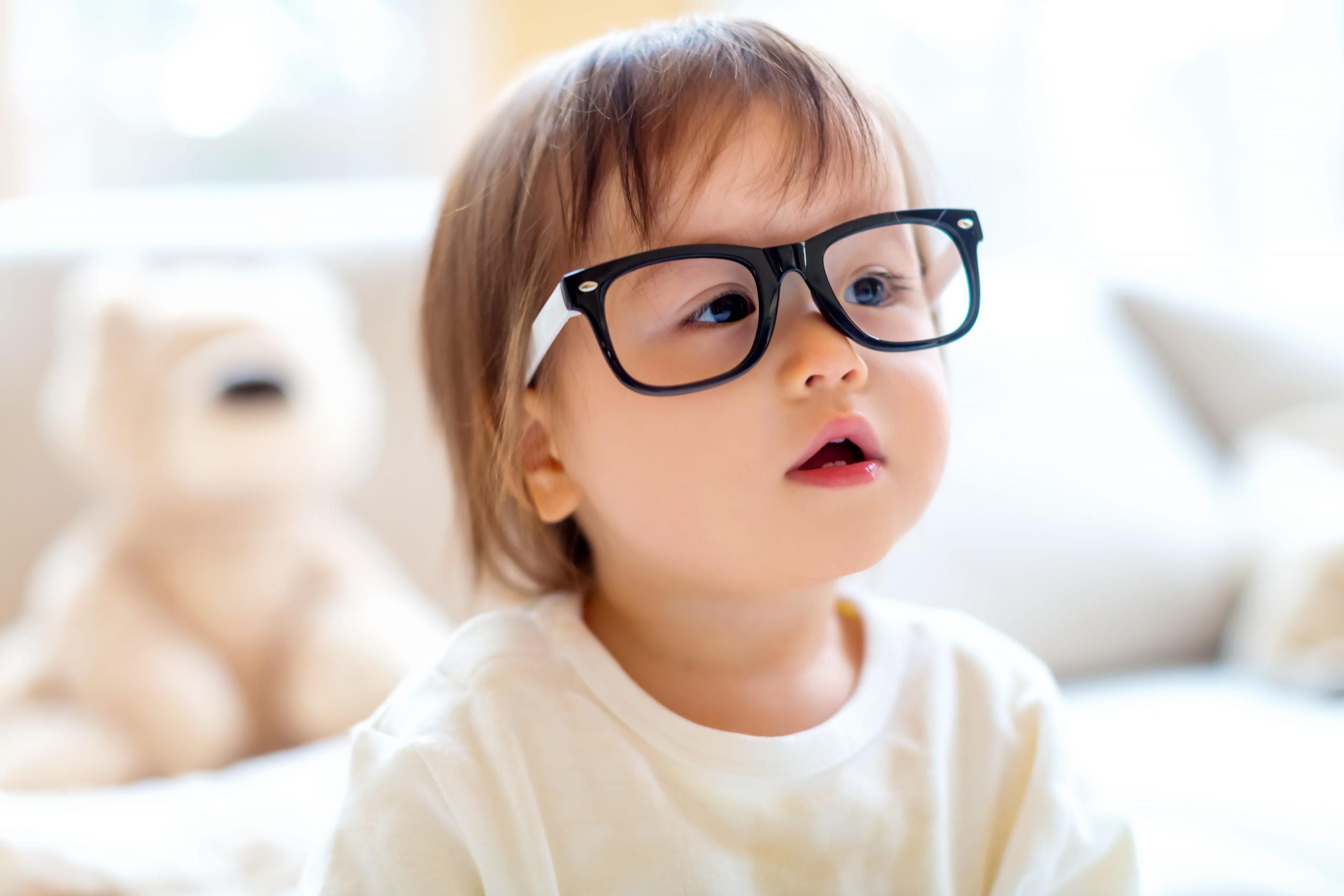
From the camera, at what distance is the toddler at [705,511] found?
769mm

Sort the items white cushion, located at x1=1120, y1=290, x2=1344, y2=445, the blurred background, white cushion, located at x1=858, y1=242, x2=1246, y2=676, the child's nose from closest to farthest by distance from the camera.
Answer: the child's nose < the blurred background < white cushion, located at x1=858, y1=242, x2=1246, y2=676 < white cushion, located at x1=1120, y1=290, x2=1344, y2=445

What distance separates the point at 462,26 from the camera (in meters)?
2.85

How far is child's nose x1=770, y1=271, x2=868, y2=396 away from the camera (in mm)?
749

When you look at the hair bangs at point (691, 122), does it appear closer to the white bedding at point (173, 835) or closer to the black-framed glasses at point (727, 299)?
the black-framed glasses at point (727, 299)

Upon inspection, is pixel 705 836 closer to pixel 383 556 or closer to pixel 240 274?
pixel 383 556

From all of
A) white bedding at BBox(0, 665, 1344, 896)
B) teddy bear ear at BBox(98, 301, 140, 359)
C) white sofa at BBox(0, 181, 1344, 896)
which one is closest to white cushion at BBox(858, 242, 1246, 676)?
white sofa at BBox(0, 181, 1344, 896)

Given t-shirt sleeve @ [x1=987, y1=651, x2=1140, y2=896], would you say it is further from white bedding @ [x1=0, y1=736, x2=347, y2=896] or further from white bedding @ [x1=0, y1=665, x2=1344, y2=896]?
white bedding @ [x1=0, y1=736, x2=347, y2=896]

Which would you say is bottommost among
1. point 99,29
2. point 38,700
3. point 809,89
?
point 38,700

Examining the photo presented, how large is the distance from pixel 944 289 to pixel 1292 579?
0.86 metres

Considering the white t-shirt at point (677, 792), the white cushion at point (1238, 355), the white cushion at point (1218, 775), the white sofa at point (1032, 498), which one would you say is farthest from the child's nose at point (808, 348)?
the white cushion at point (1238, 355)

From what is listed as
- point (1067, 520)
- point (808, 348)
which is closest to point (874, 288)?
point (808, 348)

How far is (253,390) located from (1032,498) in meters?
1.04

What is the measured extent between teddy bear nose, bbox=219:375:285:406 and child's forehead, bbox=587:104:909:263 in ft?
2.39

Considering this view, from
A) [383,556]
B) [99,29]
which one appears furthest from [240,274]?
[99,29]
